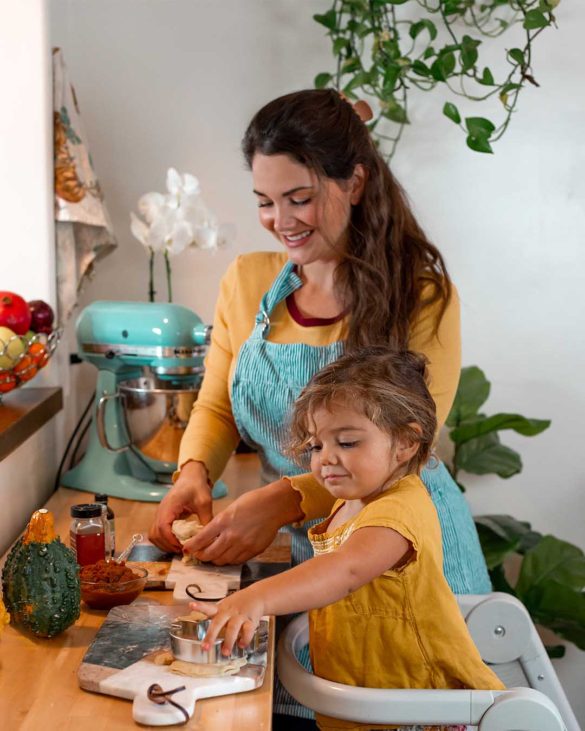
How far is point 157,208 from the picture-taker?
2225 mm

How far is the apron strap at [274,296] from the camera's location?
167 centimetres

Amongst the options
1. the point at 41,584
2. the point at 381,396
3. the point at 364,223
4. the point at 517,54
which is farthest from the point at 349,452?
the point at 517,54

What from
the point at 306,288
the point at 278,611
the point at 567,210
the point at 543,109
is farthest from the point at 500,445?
the point at 278,611

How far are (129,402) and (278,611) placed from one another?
99 cm

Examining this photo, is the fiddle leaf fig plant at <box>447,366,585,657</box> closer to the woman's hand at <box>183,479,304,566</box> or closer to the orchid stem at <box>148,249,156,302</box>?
the orchid stem at <box>148,249,156,302</box>

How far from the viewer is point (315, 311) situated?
165 cm

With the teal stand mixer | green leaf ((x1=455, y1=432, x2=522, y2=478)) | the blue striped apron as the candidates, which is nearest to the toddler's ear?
the blue striped apron

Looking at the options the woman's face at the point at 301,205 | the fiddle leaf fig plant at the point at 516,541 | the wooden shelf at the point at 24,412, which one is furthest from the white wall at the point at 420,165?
the woman's face at the point at 301,205

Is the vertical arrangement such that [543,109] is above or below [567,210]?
above

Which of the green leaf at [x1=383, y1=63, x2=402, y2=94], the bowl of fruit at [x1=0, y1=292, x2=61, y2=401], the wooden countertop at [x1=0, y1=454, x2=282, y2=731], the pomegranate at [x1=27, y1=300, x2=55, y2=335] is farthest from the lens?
the green leaf at [x1=383, y1=63, x2=402, y2=94]

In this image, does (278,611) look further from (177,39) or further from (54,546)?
(177,39)

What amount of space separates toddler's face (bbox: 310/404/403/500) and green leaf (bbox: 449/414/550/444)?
121cm

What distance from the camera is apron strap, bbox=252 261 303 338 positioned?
167cm

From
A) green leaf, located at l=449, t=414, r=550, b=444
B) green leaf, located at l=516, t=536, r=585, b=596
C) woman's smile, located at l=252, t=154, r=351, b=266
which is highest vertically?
woman's smile, located at l=252, t=154, r=351, b=266
